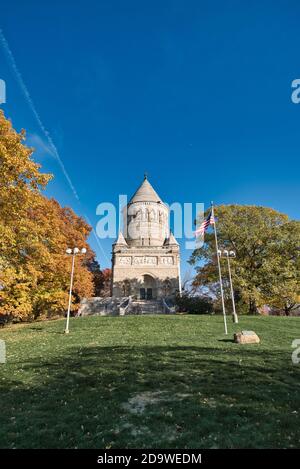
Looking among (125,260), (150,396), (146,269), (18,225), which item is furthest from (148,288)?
(150,396)

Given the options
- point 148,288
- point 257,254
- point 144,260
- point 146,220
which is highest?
point 146,220

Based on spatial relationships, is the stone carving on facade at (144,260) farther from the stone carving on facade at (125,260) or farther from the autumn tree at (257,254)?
the autumn tree at (257,254)

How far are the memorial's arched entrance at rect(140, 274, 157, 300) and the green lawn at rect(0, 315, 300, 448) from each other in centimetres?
3018

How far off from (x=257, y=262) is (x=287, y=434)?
26.6 metres

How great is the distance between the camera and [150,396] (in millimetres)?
6973

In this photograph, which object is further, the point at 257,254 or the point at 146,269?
the point at 146,269

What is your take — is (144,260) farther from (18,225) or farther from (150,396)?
(150,396)

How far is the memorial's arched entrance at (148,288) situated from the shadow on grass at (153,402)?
33080 millimetres

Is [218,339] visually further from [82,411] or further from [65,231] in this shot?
[65,231]

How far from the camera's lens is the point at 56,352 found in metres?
11.8

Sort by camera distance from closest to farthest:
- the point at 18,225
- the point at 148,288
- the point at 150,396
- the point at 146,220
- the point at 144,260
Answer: the point at 150,396, the point at 18,225, the point at 148,288, the point at 144,260, the point at 146,220

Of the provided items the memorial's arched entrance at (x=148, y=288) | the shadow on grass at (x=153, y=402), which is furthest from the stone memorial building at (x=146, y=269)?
the shadow on grass at (x=153, y=402)

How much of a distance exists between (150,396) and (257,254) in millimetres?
26305
